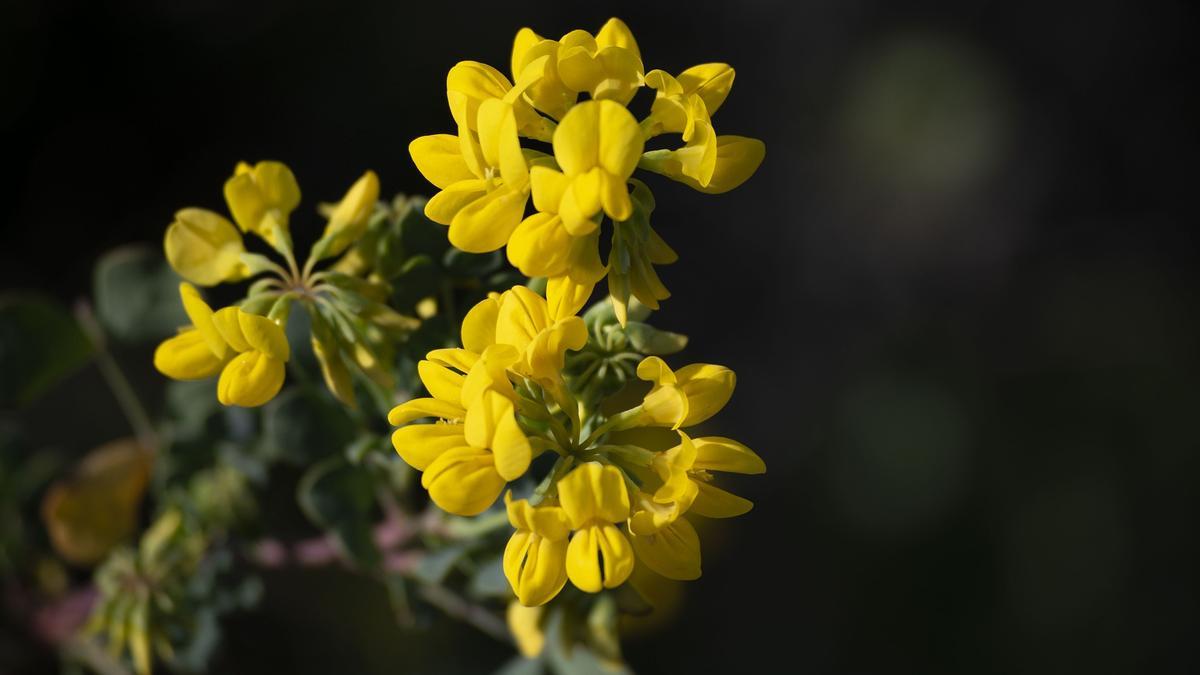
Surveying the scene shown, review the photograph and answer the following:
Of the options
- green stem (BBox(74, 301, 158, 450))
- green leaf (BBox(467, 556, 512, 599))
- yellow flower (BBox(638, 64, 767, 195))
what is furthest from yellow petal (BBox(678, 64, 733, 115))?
green stem (BBox(74, 301, 158, 450))

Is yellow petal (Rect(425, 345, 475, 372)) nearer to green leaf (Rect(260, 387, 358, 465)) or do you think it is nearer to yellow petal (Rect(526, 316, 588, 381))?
yellow petal (Rect(526, 316, 588, 381))

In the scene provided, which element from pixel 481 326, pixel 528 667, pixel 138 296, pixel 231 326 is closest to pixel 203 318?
pixel 231 326

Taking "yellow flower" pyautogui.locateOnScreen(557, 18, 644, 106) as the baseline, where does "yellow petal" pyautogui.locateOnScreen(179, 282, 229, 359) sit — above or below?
below

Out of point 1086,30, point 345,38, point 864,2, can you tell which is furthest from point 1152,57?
point 345,38

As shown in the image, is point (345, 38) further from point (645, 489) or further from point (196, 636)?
point (645, 489)

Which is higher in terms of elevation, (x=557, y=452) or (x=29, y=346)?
(x=557, y=452)

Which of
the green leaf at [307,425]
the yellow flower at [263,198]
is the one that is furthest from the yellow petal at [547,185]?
the green leaf at [307,425]

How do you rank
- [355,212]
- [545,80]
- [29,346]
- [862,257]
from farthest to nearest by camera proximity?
[862,257]
[29,346]
[355,212]
[545,80]

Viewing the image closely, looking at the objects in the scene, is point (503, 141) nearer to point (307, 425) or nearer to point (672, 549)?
point (672, 549)
